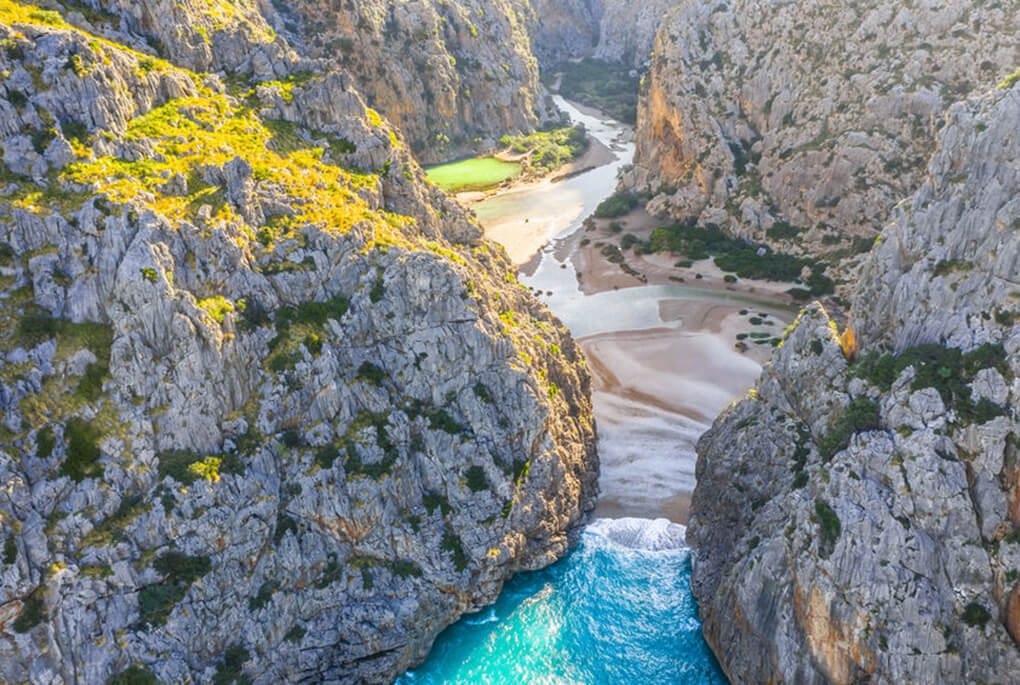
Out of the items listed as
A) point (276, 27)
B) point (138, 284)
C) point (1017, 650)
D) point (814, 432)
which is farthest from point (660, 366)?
point (276, 27)

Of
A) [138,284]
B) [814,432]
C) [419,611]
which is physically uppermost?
[138,284]

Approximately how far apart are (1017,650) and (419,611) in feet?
96.8

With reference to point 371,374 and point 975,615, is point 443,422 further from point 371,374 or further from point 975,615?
point 975,615

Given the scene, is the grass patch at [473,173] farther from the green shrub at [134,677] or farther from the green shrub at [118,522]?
the green shrub at [134,677]

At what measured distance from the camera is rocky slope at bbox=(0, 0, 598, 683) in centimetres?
3181

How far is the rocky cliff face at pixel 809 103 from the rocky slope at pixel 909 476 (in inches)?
1921

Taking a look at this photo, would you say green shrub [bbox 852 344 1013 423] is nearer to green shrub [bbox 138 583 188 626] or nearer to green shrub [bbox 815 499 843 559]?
green shrub [bbox 815 499 843 559]

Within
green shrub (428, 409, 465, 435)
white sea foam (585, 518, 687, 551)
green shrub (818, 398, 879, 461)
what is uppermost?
green shrub (818, 398, 879, 461)

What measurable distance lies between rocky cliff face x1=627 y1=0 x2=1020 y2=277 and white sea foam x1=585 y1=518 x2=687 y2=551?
51.2 meters

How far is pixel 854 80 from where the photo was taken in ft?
281

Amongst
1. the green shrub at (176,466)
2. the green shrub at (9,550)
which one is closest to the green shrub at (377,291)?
the green shrub at (176,466)

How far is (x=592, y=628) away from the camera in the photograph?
132ft

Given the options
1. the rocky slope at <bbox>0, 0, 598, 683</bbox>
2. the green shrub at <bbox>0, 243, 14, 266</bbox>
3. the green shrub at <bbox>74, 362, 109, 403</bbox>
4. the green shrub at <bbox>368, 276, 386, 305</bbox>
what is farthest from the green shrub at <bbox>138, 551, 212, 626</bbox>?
the green shrub at <bbox>368, 276, 386, 305</bbox>

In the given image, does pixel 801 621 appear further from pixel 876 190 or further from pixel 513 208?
pixel 513 208
